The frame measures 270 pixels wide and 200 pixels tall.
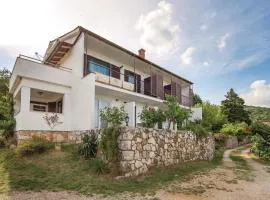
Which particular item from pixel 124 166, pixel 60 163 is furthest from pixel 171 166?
pixel 60 163

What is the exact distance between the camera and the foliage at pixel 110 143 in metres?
10.4

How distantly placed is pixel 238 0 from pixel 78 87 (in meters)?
11.4

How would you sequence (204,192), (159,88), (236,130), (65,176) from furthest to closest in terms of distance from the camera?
(236,130)
(159,88)
(65,176)
(204,192)

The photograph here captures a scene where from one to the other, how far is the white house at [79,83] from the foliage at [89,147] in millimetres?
2333

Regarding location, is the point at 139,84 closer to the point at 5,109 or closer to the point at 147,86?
the point at 147,86

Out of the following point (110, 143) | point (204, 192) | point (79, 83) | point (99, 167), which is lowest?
point (204, 192)

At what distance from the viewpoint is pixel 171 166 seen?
41.9ft

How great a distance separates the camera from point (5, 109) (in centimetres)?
1920

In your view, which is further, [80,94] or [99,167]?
[80,94]

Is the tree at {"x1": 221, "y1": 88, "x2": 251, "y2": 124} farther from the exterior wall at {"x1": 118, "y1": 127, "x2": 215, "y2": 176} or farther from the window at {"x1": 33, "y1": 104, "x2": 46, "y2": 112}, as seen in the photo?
the window at {"x1": 33, "y1": 104, "x2": 46, "y2": 112}

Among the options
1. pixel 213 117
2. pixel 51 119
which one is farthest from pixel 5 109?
pixel 213 117

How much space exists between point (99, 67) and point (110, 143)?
929 centimetres

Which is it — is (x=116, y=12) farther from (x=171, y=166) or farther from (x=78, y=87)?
(x=171, y=166)

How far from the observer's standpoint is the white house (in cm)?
1480
